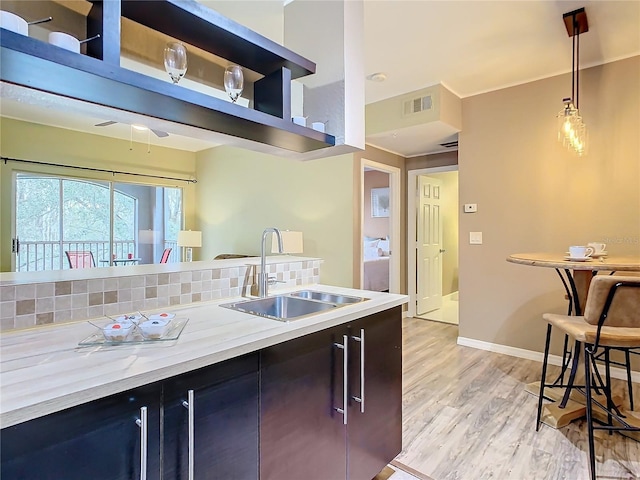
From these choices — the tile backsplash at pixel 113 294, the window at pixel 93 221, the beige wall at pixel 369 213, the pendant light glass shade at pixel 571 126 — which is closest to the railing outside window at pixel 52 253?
the window at pixel 93 221

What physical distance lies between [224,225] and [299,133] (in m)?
4.86

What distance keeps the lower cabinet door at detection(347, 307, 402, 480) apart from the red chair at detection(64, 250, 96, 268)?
536 centimetres

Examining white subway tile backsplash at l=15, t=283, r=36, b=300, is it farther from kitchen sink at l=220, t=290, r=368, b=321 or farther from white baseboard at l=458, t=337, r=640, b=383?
white baseboard at l=458, t=337, r=640, b=383

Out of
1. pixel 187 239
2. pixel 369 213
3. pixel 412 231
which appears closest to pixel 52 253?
pixel 187 239

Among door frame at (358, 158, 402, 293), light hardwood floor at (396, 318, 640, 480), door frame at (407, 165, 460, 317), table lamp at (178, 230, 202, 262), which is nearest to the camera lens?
light hardwood floor at (396, 318, 640, 480)

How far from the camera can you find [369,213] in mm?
7688

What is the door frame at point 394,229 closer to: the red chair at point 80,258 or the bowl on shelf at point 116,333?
the bowl on shelf at point 116,333

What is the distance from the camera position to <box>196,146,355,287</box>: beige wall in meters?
4.22

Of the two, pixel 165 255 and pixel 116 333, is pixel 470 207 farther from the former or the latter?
pixel 165 255

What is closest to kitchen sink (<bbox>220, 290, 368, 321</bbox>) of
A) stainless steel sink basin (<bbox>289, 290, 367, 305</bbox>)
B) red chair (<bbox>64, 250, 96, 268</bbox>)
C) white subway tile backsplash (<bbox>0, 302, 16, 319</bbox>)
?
stainless steel sink basin (<bbox>289, 290, 367, 305</bbox>)

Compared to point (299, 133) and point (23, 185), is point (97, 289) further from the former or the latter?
point (23, 185)

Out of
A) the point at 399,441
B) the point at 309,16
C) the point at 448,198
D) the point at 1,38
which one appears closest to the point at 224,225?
the point at 448,198

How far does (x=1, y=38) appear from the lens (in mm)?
868

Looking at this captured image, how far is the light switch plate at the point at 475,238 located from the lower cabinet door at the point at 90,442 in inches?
140
